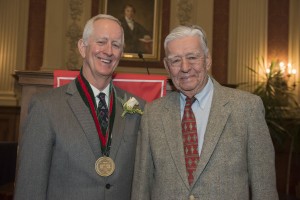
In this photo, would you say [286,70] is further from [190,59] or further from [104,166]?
[104,166]

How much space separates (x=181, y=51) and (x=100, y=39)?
495 mm

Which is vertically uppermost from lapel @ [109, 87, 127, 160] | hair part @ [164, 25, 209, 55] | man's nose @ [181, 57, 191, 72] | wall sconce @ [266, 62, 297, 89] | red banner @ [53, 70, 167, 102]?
wall sconce @ [266, 62, 297, 89]

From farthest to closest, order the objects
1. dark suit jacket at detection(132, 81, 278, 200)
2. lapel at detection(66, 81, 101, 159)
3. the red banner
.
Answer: the red banner < lapel at detection(66, 81, 101, 159) < dark suit jacket at detection(132, 81, 278, 200)

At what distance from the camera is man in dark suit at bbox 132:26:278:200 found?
191 cm

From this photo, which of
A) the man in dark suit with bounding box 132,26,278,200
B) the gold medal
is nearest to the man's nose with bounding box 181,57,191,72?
the man in dark suit with bounding box 132,26,278,200

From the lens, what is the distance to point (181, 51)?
2.09 meters

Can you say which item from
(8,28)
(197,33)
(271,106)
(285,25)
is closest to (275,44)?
(285,25)

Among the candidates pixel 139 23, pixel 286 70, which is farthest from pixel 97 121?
pixel 286 70

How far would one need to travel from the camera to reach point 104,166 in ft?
6.87

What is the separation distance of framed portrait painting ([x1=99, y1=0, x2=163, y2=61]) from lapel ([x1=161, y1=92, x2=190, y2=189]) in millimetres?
6050

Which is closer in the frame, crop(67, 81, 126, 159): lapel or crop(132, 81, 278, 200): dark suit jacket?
crop(132, 81, 278, 200): dark suit jacket

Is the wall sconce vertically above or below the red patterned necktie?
above

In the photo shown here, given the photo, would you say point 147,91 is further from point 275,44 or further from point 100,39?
point 275,44

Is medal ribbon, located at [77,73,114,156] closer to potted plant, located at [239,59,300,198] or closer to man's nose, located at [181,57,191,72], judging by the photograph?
man's nose, located at [181,57,191,72]
